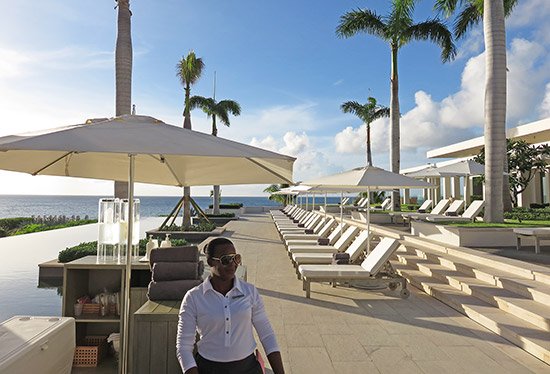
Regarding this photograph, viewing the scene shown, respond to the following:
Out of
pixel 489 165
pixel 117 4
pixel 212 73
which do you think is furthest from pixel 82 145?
pixel 212 73

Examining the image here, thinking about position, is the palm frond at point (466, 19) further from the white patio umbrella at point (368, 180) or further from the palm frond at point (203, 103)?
the palm frond at point (203, 103)

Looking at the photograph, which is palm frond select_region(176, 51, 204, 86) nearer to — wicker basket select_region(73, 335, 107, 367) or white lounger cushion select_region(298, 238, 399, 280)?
white lounger cushion select_region(298, 238, 399, 280)

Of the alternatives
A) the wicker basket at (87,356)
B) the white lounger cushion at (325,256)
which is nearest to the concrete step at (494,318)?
the white lounger cushion at (325,256)

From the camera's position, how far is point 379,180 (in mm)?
7477

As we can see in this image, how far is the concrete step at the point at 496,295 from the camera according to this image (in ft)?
15.6

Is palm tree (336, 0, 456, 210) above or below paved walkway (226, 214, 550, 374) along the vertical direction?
above

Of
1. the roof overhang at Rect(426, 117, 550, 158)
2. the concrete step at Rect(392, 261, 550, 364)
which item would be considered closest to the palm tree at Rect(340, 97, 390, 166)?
the roof overhang at Rect(426, 117, 550, 158)

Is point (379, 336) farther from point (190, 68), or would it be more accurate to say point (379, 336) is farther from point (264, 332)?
point (190, 68)

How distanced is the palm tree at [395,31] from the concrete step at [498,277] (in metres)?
9.72

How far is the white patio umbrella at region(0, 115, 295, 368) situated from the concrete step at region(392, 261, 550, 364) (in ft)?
10.3

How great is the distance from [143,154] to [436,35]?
18.6 metres

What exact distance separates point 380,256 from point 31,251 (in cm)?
1059

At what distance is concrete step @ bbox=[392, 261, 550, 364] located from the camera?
13.5 ft

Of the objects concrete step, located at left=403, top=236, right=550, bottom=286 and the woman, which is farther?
concrete step, located at left=403, top=236, right=550, bottom=286
